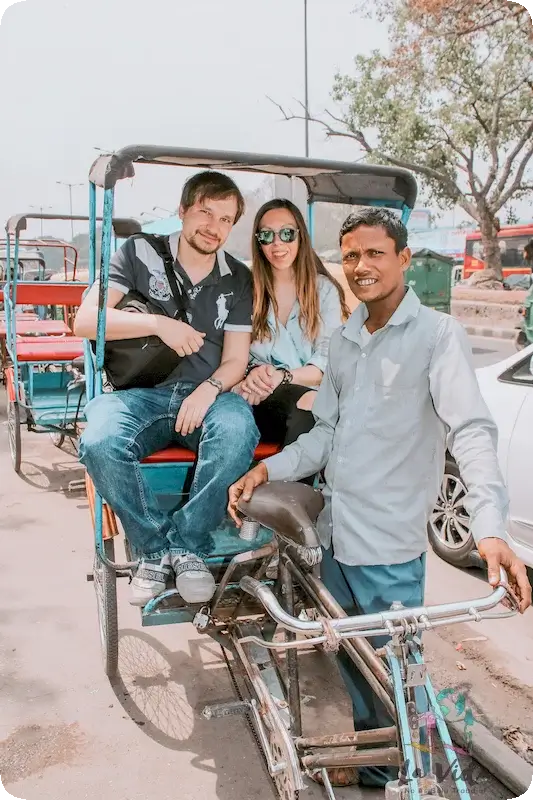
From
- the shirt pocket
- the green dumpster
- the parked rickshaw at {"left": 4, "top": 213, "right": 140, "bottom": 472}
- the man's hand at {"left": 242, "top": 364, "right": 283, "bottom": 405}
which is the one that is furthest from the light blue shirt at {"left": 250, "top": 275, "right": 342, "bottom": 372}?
the green dumpster

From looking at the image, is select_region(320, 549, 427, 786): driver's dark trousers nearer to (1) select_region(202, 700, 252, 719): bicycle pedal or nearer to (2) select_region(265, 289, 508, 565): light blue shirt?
(2) select_region(265, 289, 508, 565): light blue shirt

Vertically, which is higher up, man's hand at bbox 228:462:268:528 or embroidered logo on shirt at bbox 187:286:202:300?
embroidered logo on shirt at bbox 187:286:202:300

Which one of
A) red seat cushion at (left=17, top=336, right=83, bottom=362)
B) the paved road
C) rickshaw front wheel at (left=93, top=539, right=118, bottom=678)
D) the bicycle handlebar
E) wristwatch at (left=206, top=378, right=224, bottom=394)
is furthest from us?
red seat cushion at (left=17, top=336, right=83, bottom=362)

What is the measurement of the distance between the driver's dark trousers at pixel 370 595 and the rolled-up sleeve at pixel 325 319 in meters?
1.11

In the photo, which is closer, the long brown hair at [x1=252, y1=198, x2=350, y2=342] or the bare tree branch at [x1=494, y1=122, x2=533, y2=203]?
the long brown hair at [x1=252, y1=198, x2=350, y2=342]

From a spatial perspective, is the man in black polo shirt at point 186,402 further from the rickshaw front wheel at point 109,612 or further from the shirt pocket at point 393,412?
the shirt pocket at point 393,412

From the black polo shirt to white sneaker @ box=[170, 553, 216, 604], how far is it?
0.81 m

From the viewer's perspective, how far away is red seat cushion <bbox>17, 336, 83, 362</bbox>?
661 cm

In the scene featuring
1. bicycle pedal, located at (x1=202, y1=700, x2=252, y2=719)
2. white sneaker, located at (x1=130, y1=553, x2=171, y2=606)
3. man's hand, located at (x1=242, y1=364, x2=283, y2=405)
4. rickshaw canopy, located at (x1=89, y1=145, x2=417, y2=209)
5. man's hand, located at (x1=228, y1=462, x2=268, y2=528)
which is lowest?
bicycle pedal, located at (x1=202, y1=700, x2=252, y2=719)

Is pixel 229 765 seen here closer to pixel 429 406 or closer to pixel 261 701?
pixel 261 701

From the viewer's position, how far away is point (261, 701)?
2379mm

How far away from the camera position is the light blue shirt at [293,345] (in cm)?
328

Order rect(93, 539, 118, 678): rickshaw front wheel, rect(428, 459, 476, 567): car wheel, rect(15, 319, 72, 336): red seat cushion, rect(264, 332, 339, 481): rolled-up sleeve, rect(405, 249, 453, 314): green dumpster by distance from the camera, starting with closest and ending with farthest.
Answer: rect(264, 332, 339, 481): rolled-up sleeve < rect(93, 539, 118, 678): rickshaw front wheel < rect(428, 459, 476, 567): car wheel < rect(15, 319, 72, 336): red seat cushion < rect(405, 249, 453, 314): green dumpster

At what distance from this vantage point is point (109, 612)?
10.1ft
